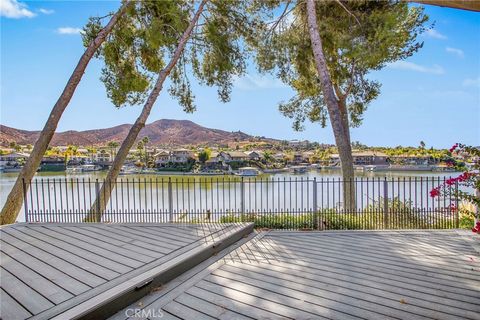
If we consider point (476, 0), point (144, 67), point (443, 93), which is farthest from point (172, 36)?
point (443, 93)

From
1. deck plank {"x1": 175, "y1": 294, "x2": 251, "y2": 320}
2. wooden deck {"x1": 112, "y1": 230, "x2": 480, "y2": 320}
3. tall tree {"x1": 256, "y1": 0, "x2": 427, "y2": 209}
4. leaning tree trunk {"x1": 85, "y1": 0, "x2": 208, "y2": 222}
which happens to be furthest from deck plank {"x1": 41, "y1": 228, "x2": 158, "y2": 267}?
tall tree {"x1": 256, "y1": 0, "x2": 427, "y2": 209}

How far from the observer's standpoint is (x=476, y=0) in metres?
4.84

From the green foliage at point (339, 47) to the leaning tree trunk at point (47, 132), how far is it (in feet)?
15.5

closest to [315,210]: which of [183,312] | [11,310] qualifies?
[183,312]

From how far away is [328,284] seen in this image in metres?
2.80

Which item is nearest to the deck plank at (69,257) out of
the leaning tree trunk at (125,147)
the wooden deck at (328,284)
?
the wooden deck at (328,284)

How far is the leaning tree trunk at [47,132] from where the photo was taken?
6734 mm

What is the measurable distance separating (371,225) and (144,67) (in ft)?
26.3

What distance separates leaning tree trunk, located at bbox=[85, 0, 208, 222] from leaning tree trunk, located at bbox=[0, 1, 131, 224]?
1680mm

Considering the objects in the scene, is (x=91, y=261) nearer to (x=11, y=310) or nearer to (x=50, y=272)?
(x=50, y=272)

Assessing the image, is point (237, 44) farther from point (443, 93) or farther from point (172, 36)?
point (443, 93)

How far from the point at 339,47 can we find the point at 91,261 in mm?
7817

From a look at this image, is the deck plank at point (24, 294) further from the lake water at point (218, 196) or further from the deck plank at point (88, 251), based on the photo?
the lake water at point (218, 196)

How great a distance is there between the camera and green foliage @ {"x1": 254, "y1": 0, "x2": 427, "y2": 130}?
24.2 ft
